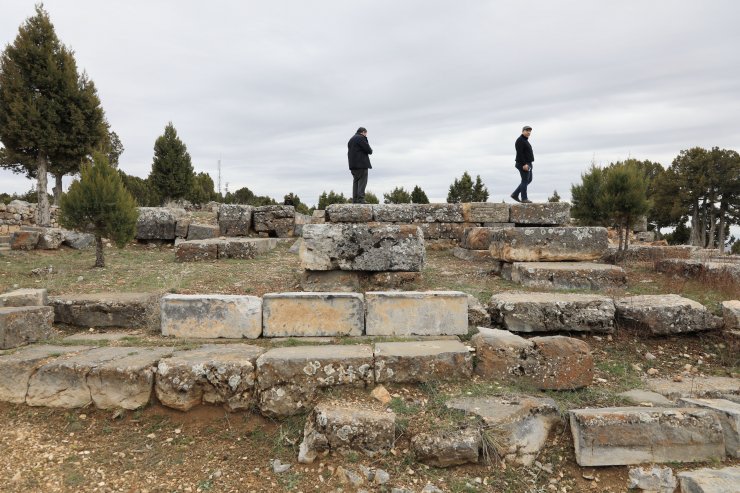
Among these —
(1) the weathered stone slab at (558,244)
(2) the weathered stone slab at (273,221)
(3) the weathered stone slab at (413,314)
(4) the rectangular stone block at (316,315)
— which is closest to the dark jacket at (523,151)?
(1) the weathered stone slab at (558,244)

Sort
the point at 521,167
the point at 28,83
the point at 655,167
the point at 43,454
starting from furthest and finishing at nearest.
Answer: the point at 655,167 → the point at 28,83 → the point at 521,167 → the point at 43,454

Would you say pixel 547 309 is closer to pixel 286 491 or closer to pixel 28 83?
pixel 286 491

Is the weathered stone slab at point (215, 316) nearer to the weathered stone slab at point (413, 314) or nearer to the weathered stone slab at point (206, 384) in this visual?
the weathered stone slab at point (206, 384)

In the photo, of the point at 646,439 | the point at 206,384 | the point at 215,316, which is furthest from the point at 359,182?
the point at 646,439

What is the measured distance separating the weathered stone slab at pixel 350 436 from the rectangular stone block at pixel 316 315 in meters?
1.35

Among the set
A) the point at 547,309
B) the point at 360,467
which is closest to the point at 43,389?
the point at 360,467

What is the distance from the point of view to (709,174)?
1219 inches

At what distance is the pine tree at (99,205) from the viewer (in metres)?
8.15

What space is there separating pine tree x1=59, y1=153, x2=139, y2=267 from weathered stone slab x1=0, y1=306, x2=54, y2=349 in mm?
3693

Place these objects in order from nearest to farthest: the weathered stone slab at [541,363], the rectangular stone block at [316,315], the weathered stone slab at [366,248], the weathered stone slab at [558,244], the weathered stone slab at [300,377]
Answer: the weathered stone slab at [300,377], the weathered stone slab at [541,363], the rectangular stone block at [316,315], the weathered stone slab at [366,248], the weathered stone slab at [558,244]

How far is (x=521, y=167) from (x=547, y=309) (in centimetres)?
491

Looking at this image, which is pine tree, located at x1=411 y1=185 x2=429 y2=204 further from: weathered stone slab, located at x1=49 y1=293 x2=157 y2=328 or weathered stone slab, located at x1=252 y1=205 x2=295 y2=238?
weathered stone slab, located at x1=49 y1=293 x2=157 y2=328

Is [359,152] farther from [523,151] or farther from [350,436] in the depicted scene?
[350,436]

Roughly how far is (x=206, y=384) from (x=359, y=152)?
5649 mm
